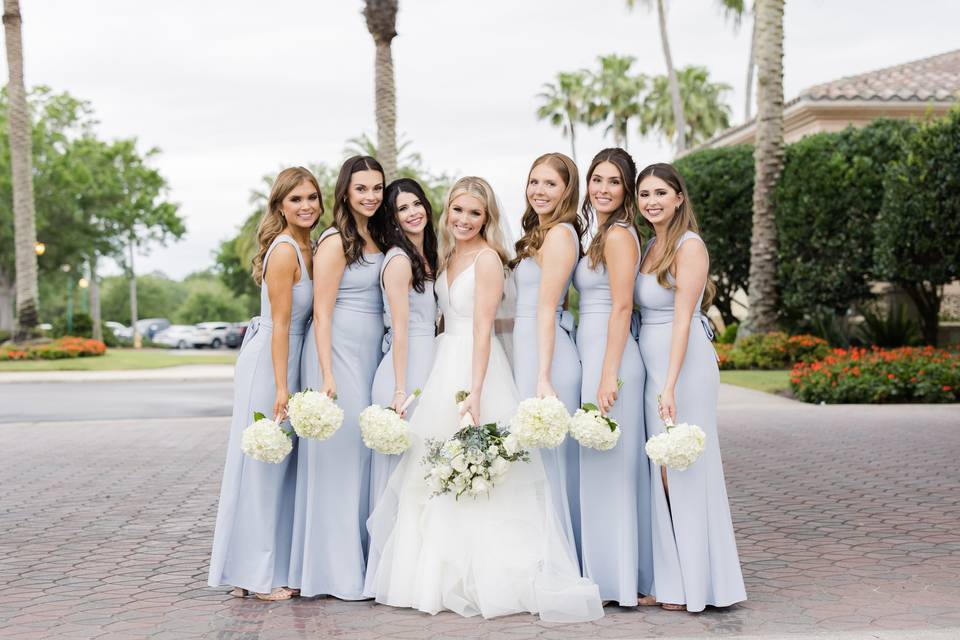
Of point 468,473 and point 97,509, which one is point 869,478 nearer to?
point 468,473

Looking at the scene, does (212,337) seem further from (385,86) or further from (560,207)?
(560,207)

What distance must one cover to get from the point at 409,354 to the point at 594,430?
3.90 ft

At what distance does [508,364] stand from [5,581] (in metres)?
3.20

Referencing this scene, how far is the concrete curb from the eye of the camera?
2481 centimetres

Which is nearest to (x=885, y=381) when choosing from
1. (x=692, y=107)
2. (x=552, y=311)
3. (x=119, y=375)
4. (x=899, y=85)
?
(x=552, y=311)

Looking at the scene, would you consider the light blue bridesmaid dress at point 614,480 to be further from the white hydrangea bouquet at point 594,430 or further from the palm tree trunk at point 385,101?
the palm tree trunk at point 385,101

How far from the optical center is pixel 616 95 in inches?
2279

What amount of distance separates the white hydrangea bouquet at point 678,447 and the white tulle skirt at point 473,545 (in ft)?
2.17

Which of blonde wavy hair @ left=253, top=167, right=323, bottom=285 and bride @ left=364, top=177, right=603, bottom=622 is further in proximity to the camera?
blonde wavy hair @ left=253, top=167, right=323, bottom=285

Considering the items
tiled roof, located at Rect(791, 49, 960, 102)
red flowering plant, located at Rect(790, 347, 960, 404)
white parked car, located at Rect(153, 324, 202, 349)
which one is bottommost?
white parked car, located at Rect(153, 324, 202, 349)

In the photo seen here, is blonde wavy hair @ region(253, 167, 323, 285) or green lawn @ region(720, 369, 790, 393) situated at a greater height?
blonde wavy hair @ region(253, 167, 323, 285)

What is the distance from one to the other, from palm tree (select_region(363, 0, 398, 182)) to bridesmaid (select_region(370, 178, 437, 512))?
Result: 50.6 feet

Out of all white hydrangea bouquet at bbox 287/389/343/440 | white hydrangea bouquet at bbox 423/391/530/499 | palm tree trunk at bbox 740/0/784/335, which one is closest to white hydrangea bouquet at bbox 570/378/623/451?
white hydrangea bouquet at bbox 423/391/530/499

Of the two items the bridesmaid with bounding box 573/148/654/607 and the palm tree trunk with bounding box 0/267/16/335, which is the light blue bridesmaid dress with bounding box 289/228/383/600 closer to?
the bridesmaid with bounding box 573/148/654/607
